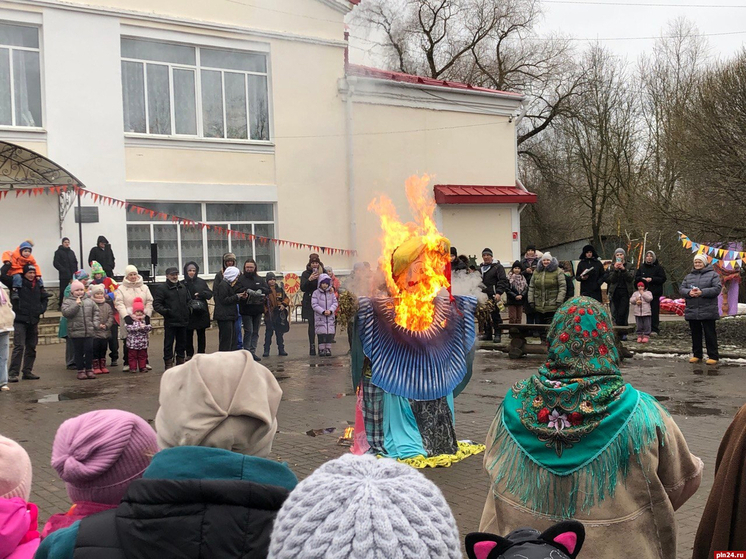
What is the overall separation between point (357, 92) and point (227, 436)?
21138 mm

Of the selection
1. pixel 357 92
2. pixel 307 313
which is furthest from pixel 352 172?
pixel 307 313

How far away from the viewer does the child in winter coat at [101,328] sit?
41.0ft

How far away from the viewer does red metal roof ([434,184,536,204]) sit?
23.4 metres

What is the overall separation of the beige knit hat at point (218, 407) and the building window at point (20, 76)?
1801 centimetres

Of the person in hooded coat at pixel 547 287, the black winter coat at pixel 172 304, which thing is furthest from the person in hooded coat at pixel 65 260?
the person in hooded coat at pixel 547 287

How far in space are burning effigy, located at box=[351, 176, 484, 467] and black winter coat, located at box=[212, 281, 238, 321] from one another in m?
6.84

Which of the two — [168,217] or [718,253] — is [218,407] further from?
[168,217]

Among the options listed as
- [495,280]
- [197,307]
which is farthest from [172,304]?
[495,280]

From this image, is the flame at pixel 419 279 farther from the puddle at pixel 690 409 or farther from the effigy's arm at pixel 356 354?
the puddle at pixel 690 409

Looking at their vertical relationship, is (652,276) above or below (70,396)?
above

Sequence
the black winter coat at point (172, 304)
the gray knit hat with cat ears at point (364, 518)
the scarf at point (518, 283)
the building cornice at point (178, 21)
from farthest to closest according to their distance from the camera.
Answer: the building cornice at point (178, 21) → the scarf at point (518, 283) → the black winter coat at point (172, 304) → the gray knit hat with cat ears at point (364, 518)

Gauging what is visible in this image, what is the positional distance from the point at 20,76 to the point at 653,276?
14965 millimetres

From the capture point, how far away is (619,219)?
35.9 m

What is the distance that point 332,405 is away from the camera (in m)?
10.0
